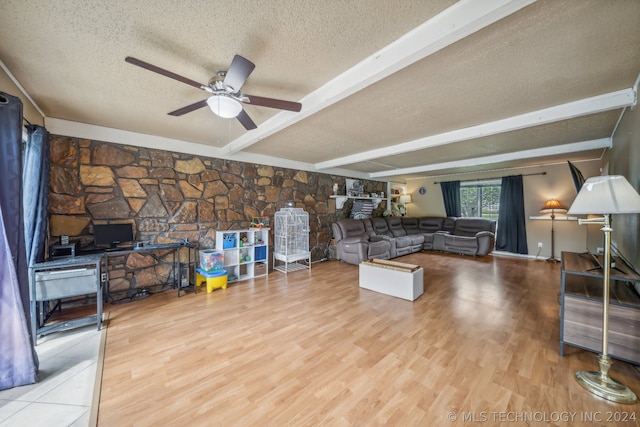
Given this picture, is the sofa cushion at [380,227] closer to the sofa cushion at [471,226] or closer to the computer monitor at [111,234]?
the sofa cushion at [471,226]

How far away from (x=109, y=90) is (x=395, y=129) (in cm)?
324

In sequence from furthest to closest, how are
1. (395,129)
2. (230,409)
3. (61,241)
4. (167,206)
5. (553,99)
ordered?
(167,206) → (395,129) → (61,241) → (553,99) → (230,409)

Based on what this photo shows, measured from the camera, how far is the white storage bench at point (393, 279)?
306cm

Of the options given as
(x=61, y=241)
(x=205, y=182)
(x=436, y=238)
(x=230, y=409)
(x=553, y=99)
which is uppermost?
(x=553, y=99)

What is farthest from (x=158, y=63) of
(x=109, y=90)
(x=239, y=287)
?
(x=239, y=287)

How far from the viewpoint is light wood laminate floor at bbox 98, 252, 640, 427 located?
4.52ft

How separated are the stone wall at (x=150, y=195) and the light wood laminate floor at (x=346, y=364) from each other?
3.25 ft

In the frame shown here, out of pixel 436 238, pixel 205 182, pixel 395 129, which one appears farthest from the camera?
pixel 436 238

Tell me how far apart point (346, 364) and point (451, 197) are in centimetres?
662

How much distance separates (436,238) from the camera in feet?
21.2

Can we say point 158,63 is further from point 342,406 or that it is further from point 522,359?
point 522,359

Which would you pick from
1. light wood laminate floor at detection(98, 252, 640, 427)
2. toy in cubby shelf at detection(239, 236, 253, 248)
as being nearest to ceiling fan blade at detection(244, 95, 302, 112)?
light wood laminate floor at detection(98, 252, 640, 427)

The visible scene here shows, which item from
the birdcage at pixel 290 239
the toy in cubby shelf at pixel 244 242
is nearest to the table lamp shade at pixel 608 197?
the birdcage at pixel 290 239

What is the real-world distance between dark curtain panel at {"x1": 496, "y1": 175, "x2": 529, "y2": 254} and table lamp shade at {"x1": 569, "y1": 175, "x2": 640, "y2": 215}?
515 cm
